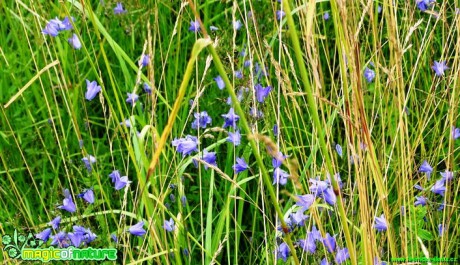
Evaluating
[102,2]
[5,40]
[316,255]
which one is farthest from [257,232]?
[5,40]

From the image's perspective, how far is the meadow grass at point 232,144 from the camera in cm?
166

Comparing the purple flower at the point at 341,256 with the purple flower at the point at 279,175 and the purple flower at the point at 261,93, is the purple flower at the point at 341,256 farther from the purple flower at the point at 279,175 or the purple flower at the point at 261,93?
the purple flower at the point at 261,93

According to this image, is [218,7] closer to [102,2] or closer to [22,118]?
[102,2]

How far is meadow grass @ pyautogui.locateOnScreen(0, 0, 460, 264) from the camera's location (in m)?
Answer: 1.66

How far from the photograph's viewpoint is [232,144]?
86.0 inches

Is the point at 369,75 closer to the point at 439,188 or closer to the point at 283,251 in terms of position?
the point at 439,188

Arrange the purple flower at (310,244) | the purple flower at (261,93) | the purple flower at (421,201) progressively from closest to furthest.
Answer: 1. the purple flower at (310,244)
2. the purple flower at (421,201)
3. the purple flower at (261,93)

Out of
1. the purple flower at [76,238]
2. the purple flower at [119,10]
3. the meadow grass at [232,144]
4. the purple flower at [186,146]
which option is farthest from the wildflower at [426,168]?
the purple flower at [119,10]

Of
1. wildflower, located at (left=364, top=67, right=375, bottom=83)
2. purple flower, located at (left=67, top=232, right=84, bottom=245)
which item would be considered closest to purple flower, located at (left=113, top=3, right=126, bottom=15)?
wildflower, located at (left=364, top=67, right=375, bottom=83)

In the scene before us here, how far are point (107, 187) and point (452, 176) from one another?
40.1 inches

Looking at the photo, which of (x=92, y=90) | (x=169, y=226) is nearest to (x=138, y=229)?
(x=169, y=226)

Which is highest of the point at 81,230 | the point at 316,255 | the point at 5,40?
the point at 5,40

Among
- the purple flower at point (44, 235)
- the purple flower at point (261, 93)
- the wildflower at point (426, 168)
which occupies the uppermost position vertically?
the purple flower at point (261, 93)

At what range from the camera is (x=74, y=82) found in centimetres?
250
